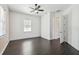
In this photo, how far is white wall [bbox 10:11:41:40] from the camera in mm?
5383

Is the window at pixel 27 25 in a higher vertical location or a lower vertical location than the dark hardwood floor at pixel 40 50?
higher

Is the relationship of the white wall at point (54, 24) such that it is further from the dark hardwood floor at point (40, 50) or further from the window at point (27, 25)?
the dark hardwood floor at point (40, 50)

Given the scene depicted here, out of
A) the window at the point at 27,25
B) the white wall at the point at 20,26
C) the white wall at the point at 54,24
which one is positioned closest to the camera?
the white wall at the point at 20,26

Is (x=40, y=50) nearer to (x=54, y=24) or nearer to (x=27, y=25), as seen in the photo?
(x=54, y=24)

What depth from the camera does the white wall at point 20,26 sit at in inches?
212

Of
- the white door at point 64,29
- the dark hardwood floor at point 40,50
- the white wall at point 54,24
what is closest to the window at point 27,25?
the white wall at point 54,24

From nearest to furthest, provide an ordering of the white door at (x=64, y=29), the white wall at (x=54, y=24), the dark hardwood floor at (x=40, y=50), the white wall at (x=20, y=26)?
the dark hardwood floor at (x=40, y=50), the white door at (x=64, y=29), the white wall at (x=20, y=26), the white wall at (x=54, y=24)

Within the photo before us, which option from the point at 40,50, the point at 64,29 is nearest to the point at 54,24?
the point at 64,29

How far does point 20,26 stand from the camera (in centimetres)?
600

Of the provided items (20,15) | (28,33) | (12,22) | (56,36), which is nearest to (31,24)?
(28,33)
